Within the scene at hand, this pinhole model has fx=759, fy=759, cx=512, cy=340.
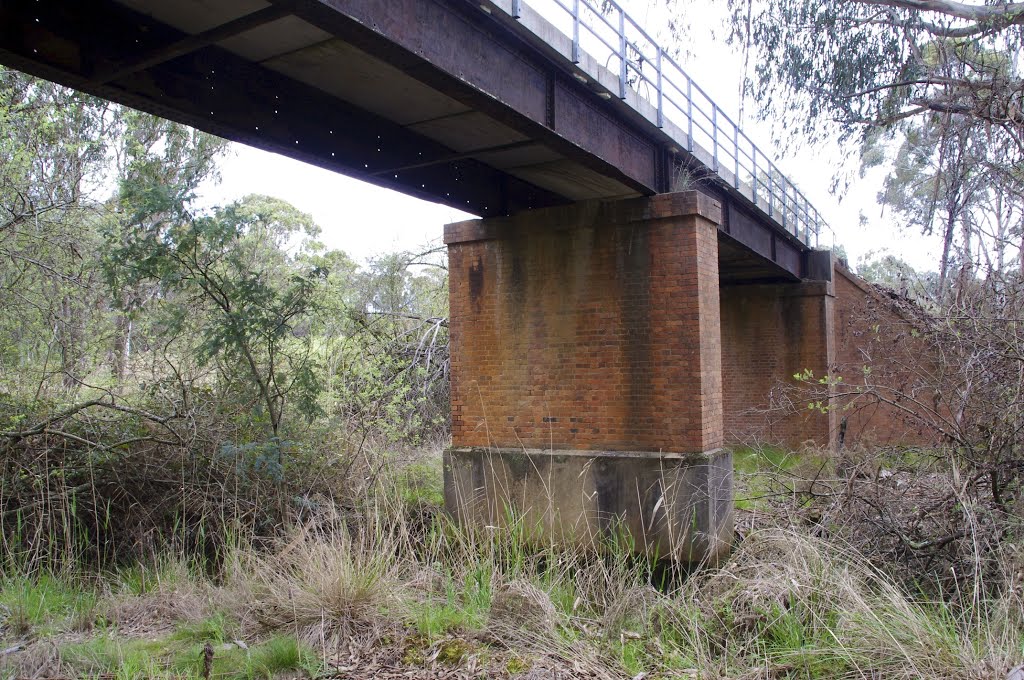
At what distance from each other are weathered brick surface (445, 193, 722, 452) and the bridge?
0.08 feet

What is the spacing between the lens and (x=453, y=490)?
367 inches

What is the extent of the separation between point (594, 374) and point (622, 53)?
11.4 ft

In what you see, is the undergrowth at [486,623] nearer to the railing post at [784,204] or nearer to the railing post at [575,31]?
the railing post at [575,31]

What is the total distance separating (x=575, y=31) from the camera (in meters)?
6.62

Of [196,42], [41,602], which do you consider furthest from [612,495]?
[196,42]

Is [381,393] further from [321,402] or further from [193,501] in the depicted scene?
[193,501]

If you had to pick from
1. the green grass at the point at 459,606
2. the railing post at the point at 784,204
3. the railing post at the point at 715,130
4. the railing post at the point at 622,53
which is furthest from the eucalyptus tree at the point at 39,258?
the railing post at the point at 784,204

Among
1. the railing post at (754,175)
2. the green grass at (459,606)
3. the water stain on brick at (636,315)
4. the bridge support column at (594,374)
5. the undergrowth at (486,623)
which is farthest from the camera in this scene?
the railing post at (754,175)

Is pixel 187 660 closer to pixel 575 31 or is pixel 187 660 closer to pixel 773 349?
pixel 575 31

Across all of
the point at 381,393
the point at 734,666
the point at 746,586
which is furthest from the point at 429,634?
the point at 381,393

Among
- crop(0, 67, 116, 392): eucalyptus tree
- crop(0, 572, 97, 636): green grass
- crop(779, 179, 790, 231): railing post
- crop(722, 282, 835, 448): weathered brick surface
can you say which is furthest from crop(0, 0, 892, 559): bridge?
crop(722, 282, 835, 448): weathered brick surface

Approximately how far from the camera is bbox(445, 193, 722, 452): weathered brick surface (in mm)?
8406

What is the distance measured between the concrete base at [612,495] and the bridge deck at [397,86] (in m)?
3.06

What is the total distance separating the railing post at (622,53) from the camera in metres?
7.46
